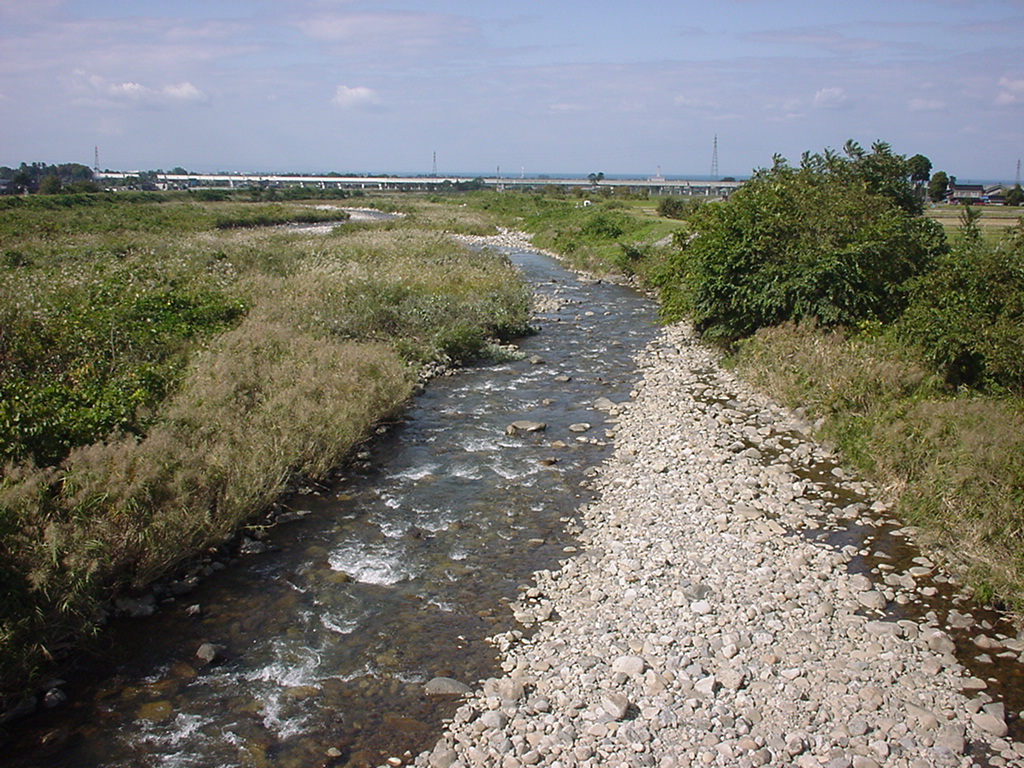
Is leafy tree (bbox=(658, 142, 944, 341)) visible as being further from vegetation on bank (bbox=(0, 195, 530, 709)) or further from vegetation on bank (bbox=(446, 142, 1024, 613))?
vegetation on bank (bbox=(0, 195, 530, 709))

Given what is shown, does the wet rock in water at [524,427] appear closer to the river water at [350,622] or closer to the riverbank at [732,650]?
the river water at [350,622]

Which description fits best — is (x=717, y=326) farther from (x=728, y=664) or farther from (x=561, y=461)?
(x=728, y=664)

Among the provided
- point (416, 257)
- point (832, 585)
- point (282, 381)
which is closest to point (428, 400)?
point (282, 381)

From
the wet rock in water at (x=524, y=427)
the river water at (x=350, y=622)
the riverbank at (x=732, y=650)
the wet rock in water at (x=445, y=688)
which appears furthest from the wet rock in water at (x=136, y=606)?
the wet rock in water at (x=524, y=427)

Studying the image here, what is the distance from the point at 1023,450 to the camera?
32.4 ft

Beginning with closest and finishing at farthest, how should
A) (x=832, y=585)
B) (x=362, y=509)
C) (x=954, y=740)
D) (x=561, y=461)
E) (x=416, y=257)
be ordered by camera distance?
(x=954, y=740)
(x=832, y=585)
(x=362, y=509)
(x=561, y=461)
(x=416, y=257)

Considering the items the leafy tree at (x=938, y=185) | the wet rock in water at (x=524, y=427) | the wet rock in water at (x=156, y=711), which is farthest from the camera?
the leafy tree at (x=938, y=185)

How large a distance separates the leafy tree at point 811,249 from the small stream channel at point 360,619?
6.86 meters

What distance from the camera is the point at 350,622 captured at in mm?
8641

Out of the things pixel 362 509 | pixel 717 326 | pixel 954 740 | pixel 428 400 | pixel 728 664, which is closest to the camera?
pixel 954 740

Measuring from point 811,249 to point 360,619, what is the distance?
590 inches

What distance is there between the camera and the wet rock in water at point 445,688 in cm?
737

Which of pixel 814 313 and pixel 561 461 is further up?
pixel 814 313

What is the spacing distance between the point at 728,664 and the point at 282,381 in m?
9.51
